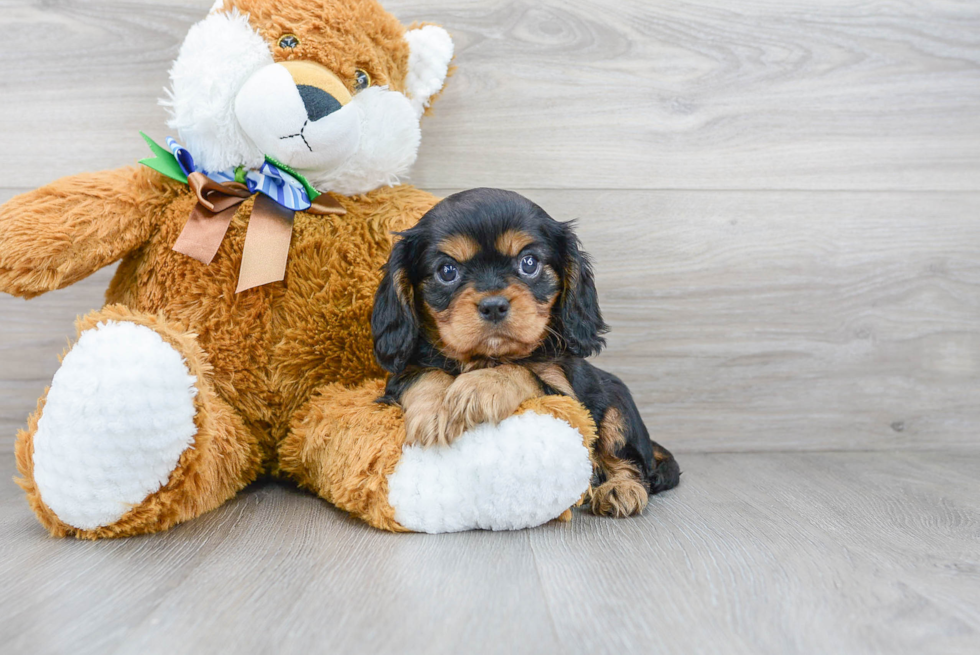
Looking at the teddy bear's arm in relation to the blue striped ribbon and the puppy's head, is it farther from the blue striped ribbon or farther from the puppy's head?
the puppy's head

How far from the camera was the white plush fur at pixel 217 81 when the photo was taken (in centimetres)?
157

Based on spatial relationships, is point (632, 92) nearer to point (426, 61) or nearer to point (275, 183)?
point (426, 61)

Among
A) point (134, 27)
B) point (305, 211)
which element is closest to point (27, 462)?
point (305, 211)

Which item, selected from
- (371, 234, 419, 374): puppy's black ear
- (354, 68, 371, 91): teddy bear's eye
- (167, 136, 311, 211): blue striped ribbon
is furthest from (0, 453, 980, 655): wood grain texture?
(354, 68, 371, 91): teddy bear's eye

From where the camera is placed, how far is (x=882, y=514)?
5.40 ft

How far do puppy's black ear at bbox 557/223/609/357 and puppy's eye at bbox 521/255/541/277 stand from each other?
91mm

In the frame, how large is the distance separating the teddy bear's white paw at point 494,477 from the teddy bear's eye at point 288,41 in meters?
0.94

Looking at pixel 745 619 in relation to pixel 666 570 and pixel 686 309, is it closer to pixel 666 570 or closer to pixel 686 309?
pixel 666 570

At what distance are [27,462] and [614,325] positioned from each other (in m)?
1.55

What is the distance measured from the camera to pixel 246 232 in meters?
1.66

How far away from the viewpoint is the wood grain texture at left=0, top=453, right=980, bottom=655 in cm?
100

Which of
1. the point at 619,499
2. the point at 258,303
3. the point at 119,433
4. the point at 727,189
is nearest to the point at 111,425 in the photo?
the point at 119,433

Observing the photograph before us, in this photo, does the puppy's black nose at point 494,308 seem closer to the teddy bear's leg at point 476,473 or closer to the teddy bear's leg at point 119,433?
the teddy bear's leg at point 476,473

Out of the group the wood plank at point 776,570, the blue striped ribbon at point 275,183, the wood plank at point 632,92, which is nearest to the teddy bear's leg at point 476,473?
the wood plank at point 776,570
